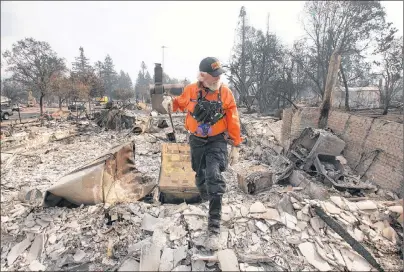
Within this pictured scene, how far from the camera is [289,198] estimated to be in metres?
3.37

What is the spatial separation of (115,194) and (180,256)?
1.57 m

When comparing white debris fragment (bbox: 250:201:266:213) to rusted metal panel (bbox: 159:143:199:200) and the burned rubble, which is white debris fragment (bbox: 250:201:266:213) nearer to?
the burned rubble

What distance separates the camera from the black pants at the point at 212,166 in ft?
8.48

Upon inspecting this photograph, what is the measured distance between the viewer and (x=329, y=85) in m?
7.55

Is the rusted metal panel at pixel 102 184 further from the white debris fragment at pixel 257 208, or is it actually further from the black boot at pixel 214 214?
the white debris fragment at pixel 257 208

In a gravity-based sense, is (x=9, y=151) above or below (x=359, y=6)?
below

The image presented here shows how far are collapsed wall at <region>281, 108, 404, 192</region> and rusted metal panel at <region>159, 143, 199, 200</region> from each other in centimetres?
497

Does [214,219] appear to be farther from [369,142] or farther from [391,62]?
[391,62]

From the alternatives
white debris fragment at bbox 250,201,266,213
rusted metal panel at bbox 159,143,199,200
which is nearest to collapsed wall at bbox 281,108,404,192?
white debris fragment at bbox 250,201,266,213

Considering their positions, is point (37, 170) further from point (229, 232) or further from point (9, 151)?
point (229, 232)

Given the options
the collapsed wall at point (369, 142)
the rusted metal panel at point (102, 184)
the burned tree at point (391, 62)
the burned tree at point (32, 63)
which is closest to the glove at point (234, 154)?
the rusted metal panel at point (102, 184)

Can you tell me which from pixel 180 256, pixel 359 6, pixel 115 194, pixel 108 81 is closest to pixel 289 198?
pixel 180 256

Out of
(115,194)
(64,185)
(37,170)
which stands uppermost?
(64,185)

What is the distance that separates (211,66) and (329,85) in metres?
6.35
